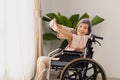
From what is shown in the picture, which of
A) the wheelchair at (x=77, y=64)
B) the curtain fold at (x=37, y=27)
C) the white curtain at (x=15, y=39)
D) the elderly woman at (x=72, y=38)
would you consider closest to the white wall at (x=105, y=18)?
the curtain fold at (x=37, y=27)

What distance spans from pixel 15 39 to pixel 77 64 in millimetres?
704

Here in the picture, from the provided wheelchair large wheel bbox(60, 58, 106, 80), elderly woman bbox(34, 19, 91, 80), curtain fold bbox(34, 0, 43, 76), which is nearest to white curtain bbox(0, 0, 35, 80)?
curtain fold bbox(34, 0, 43, 76)

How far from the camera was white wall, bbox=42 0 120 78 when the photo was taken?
357 cm

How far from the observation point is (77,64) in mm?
2502

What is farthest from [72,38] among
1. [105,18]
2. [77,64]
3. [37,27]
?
[105,18]

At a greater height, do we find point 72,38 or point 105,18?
point 105,18

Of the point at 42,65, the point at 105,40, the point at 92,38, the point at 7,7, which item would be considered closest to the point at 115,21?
the point at 105,40

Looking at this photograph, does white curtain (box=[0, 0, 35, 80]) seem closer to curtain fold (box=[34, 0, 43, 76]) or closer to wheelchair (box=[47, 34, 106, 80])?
curtain fold (box=[34, 0, 43, 76])

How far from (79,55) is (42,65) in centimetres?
42

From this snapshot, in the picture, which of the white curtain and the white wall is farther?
the white wall

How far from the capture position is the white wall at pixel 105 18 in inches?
141

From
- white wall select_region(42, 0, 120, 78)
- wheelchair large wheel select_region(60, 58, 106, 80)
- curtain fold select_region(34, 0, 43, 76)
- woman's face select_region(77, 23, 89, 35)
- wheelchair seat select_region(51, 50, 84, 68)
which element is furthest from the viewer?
white wall select_region(42, 0, 120, 78)

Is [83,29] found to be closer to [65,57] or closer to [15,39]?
[65,57]

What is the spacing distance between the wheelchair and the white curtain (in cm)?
36
